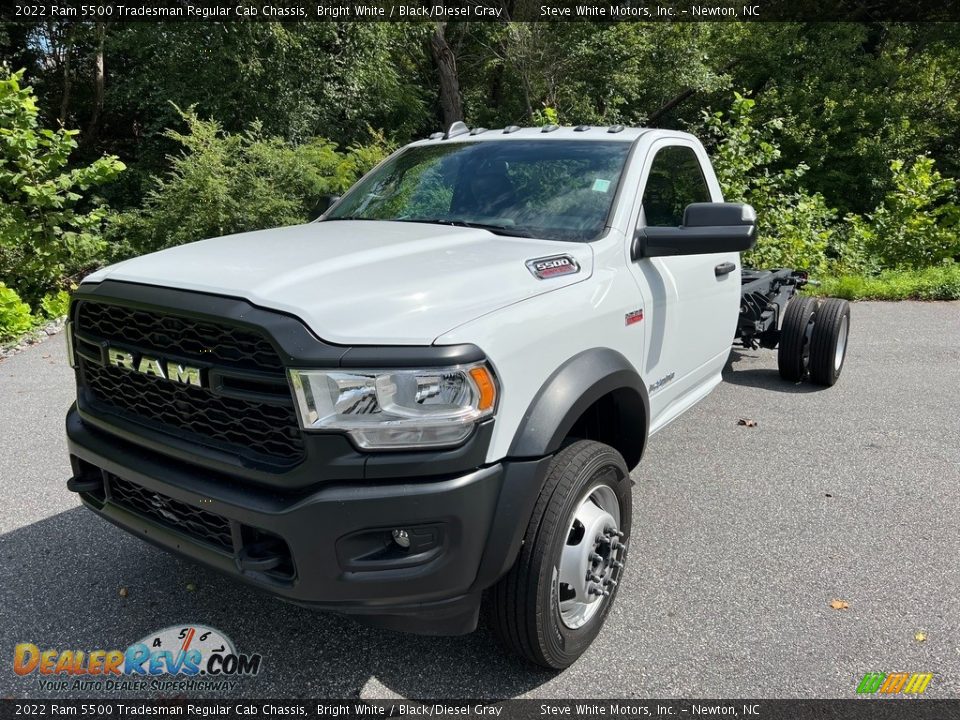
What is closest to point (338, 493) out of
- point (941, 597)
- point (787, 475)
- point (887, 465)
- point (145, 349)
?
point (145, 349)

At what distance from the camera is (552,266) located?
2623 mm

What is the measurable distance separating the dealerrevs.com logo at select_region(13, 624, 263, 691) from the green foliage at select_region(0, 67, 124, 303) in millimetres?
6213

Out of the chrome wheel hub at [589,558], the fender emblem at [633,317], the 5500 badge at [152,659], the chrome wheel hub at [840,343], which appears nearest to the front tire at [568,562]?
the chrome wheel hub at [589,558]

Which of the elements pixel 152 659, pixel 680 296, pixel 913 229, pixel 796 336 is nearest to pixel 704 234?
pixel 680 296

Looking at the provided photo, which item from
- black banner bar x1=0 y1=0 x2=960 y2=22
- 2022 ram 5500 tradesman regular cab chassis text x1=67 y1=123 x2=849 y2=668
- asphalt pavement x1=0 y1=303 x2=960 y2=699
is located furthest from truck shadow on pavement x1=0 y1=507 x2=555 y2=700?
black banner bar x1=0 y1=0 x2=960 y2=22

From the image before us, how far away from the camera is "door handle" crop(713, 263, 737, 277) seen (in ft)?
12.7

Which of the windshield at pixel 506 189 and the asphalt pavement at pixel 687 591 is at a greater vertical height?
the windshield at pixel 506 189

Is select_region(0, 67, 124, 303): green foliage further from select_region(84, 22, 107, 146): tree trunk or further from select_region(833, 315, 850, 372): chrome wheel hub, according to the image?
select_region(84, 22, 107, 146): tree trunk

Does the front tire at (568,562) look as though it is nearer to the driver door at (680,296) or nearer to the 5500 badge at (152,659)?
the driver door at (680,296)

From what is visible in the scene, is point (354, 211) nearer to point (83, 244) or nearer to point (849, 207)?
point (83, 244)

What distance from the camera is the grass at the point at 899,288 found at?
988cm

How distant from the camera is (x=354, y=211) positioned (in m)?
3.76

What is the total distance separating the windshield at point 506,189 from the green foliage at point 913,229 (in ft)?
33.6

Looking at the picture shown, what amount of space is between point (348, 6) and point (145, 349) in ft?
46.6
